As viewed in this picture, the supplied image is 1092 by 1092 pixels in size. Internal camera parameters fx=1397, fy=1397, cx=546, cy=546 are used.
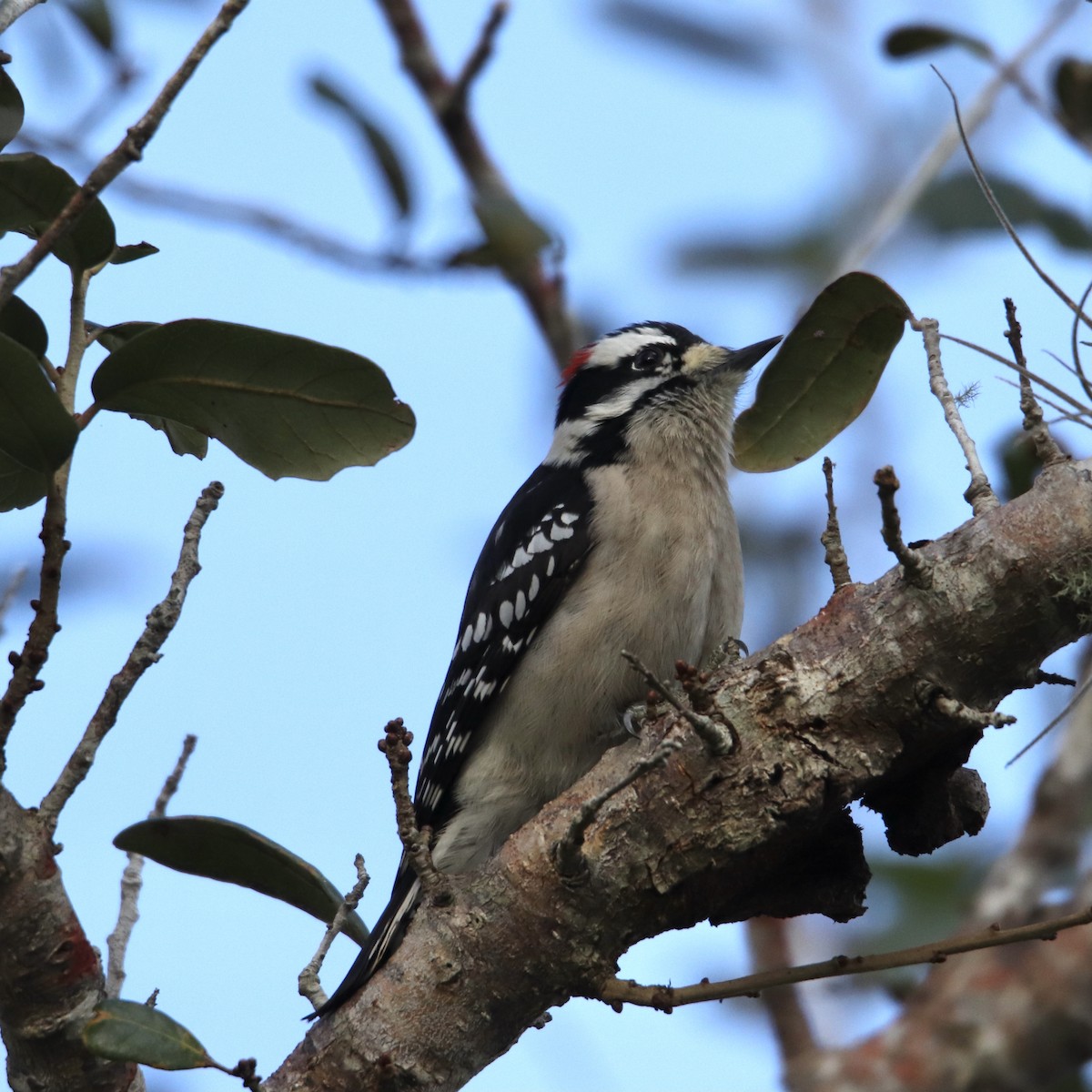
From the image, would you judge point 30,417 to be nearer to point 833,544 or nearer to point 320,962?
point 320,962

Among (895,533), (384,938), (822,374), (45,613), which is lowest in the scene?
(384,938)

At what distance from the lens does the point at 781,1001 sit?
4.74 meters

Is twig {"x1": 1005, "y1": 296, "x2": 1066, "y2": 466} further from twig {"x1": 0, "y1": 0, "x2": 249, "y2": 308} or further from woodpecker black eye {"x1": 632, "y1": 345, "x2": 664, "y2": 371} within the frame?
A: woodpecker black eye {"x1": 632, "y1": 345, "x2": 664, "y2": 371}

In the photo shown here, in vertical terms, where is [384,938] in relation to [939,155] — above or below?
below

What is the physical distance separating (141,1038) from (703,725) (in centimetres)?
114

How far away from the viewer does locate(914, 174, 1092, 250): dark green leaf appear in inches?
183

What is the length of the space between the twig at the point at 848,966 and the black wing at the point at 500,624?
144cm

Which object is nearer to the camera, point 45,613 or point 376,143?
point 45,613

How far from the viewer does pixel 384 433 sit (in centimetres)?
276

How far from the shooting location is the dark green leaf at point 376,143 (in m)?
4.67

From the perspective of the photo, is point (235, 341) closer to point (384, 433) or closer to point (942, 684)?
point (384, 433)

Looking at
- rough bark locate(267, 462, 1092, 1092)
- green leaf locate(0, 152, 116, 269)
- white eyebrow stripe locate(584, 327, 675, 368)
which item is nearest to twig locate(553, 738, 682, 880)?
rough bark locate(267, 462, 1092, 1092)

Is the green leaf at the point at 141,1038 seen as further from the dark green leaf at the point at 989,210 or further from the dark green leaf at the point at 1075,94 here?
the dark green leaf at the point at 1075,94

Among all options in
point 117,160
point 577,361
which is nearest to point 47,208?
point 117,160
